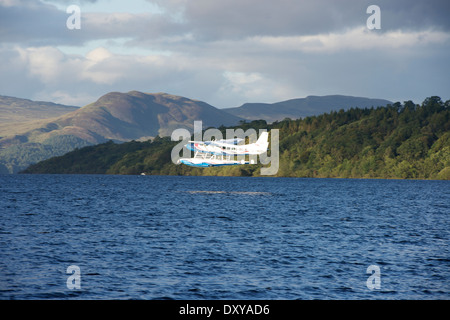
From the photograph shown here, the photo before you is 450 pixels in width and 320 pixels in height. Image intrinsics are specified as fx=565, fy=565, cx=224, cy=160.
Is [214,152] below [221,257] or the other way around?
the other way around

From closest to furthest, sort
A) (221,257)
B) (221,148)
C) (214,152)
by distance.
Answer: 1. (221,257)
2. (214,152)
3. (221,148)

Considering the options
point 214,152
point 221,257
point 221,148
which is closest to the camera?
point 221,257

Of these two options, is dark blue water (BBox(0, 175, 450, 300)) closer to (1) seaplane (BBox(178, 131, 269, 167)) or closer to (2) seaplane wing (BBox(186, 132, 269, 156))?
(1) seaplane (BBox(178, 131, 269, 167))

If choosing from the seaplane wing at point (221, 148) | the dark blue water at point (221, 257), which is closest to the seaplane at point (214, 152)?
the seaplane wing at point (221, 148)

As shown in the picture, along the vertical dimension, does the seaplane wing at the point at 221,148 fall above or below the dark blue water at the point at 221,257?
above

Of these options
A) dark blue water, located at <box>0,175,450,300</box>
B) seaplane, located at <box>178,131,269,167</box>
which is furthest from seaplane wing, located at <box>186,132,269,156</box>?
dark blue water, located at <box>0,175,450,300</box>

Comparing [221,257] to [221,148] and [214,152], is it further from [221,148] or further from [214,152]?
[221,148]

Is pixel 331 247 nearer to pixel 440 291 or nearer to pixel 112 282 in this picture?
pixel 440 291

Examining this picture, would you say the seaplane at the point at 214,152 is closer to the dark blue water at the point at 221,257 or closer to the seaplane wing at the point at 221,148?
the seaplane wing at the point at 221,148

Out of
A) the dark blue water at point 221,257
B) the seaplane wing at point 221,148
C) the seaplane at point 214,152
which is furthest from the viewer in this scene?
the seaplane wing at point 221,148

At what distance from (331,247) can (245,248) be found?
7.68 m

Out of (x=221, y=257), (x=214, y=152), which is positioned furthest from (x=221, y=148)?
(x=221, y=257)

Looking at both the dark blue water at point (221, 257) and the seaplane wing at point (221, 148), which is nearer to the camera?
the dark blue water at point (221, 257)
